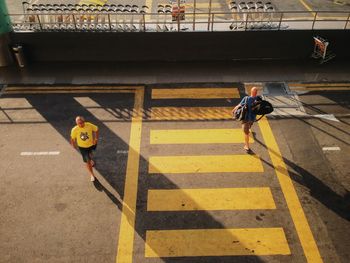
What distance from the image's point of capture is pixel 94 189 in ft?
33.0

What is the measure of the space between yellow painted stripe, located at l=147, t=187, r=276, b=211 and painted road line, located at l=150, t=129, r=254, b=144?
205 centimetres

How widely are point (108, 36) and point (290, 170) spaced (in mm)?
8731

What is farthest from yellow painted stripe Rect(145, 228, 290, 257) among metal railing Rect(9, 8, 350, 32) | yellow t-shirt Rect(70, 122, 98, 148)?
metal railing Rect(9, 8, 350, 32)

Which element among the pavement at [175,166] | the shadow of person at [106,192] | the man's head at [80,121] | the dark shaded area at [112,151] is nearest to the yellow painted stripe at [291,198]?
the pavement at [175,166]

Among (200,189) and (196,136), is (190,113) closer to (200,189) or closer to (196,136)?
(196,136)

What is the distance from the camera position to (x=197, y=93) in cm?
1360

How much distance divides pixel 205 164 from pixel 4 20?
982cm

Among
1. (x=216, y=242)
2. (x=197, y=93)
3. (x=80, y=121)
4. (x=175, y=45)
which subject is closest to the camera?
(x=216, y=242)

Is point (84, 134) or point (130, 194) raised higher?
point (84, 134)

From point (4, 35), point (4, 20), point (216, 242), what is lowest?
point (216, 242)

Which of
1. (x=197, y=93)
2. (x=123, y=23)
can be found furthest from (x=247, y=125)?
(x=123, y=23)

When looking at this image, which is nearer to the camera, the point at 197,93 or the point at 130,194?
the point at 130,194

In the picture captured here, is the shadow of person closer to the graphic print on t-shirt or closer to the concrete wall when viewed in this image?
the graphic print on t-shirt

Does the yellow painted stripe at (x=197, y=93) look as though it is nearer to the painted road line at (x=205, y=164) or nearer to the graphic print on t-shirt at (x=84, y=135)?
the painted road line at (x=205, y=164)
